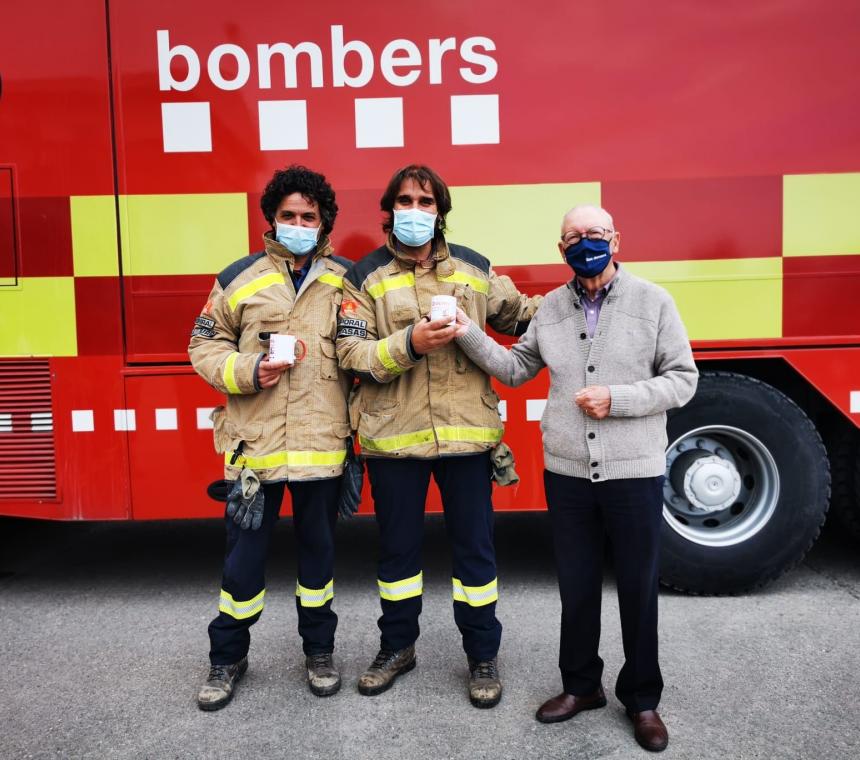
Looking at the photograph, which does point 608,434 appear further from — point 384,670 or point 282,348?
point 384,670

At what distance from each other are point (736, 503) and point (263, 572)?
7.29ft

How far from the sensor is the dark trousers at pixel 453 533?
2561 millimetres

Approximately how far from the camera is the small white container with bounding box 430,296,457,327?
2227 mm

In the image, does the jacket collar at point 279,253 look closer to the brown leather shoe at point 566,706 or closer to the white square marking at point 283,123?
the white square marking at point 283,123

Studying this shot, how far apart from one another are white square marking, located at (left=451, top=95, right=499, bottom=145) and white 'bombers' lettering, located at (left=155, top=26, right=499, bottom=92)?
0.28 feet

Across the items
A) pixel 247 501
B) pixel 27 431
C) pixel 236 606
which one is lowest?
pixel 236 606

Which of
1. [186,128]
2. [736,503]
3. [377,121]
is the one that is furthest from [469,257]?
[736,503]

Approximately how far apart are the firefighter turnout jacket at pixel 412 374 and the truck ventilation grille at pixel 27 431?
1.57 m

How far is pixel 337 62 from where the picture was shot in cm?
317

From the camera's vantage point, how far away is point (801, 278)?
10.6ft

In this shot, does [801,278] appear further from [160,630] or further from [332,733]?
[160,630]

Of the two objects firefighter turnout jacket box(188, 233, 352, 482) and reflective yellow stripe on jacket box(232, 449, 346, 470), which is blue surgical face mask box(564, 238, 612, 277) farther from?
reflective yellow stripe on jacket box(232, 449, 346, 470)

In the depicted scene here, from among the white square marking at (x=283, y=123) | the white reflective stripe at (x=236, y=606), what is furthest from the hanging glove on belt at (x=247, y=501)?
the white square marking at (x=283, y=123)

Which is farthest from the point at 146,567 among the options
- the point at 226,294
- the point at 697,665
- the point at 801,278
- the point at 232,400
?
the point at 801,278
